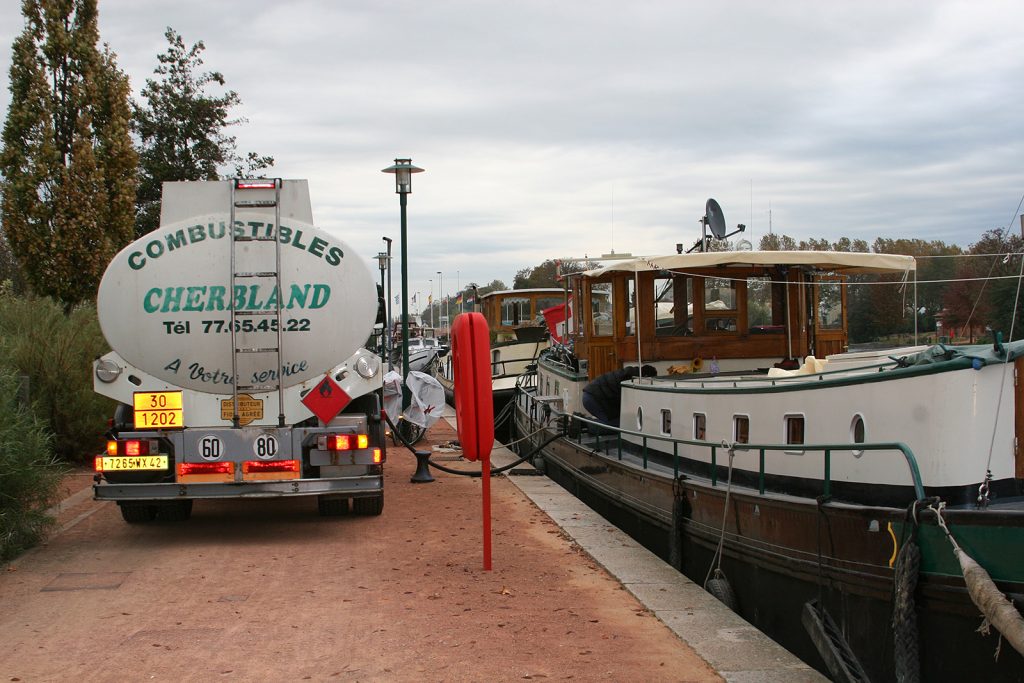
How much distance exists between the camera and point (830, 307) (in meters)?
12.5

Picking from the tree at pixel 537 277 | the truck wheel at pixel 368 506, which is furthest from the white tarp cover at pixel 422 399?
the tree at pixel 537 277

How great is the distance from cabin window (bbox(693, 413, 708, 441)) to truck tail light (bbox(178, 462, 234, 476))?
14.2ft

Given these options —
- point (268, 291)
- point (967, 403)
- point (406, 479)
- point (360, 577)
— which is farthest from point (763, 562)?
point (406, 479)

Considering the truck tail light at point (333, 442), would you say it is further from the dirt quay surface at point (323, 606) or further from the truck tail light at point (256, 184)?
the truck tail light at point (256, 184)

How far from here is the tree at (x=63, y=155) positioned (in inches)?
627

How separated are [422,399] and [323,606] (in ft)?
33.2

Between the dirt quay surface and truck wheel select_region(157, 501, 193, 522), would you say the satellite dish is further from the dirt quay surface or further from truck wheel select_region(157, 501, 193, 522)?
truck wheel select_region(157, 501, 193, 522)

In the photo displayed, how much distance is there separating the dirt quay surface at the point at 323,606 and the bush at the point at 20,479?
8.8 inches

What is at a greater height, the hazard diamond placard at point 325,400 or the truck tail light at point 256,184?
the truck tail light at point 256,184

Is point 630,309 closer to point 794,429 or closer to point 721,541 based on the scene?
point 794,429

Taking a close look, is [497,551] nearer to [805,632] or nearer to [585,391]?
[805,632]

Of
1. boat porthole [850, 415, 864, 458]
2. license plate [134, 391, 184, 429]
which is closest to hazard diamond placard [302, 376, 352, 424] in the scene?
license plate [134, 391, 184, 429]

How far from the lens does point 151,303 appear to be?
8969 mm

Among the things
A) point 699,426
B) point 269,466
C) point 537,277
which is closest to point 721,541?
point 699,426
